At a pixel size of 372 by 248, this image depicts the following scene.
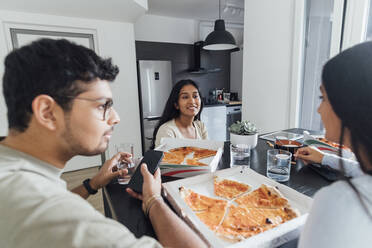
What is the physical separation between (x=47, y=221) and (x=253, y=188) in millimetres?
711

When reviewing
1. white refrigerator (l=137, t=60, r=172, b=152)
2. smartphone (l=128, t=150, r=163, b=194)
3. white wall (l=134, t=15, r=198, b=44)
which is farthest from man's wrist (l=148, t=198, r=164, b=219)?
white wall (l=134, t=15, r=198, b=44)

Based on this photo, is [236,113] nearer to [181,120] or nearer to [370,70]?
[181,120]

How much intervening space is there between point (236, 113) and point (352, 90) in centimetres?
397

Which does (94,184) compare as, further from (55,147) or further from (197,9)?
(197,9)

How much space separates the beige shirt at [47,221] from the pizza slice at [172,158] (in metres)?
0.58

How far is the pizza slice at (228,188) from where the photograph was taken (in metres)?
0.79

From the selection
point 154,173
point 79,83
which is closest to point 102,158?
point 154,173

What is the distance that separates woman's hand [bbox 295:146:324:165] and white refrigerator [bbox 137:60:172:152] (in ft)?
8.78

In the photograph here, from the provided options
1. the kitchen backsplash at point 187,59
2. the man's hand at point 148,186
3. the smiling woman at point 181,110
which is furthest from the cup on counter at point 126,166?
the kitchen backsplash at point 187,59

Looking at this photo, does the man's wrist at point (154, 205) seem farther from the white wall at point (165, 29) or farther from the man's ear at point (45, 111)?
the white wall at point (165, 29)

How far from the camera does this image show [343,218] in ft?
1.38

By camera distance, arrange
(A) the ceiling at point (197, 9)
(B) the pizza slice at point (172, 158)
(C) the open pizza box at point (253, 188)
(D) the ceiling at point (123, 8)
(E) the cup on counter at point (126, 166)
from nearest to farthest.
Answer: (C) the open pizza box at point (253, 188) < (E) the cup on counter at point (126, 166) < (B) the pizza slice at point (172, 158) < (D) the ceiling at point (123, 8) < (A) the ceiling at point (197, 9)

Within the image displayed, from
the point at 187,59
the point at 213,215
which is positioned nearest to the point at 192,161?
the point at 213,215

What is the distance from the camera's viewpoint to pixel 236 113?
4344 millimetres
